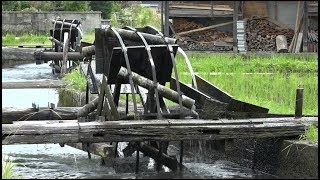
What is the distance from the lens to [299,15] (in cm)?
2927

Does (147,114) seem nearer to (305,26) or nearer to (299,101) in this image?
(299,101)

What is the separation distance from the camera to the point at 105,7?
50469mm

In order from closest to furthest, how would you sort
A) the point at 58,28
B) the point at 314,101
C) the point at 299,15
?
1. the point at 314,101
2. the point at 58,28
3. the point at 299,15

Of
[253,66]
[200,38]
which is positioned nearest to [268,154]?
[253,66]

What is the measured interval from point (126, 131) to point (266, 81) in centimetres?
730

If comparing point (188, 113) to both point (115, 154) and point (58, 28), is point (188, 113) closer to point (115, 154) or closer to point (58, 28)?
point (115, 154)

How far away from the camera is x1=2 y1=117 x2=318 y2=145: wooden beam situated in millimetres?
9047

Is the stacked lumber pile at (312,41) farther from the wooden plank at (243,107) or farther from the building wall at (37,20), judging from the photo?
the wooden plank at (243,107)

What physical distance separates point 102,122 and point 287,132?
245cm

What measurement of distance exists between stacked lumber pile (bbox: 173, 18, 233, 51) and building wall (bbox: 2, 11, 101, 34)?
44.5 feet

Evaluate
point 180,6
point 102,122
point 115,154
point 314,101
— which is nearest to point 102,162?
point 115,154

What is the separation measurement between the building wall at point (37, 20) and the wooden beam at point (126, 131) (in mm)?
34281

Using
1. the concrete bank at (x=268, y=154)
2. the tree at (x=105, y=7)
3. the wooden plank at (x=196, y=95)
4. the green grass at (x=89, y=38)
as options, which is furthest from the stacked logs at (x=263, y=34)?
the tree at (x=105, y=7)

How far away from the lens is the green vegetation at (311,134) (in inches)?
366
